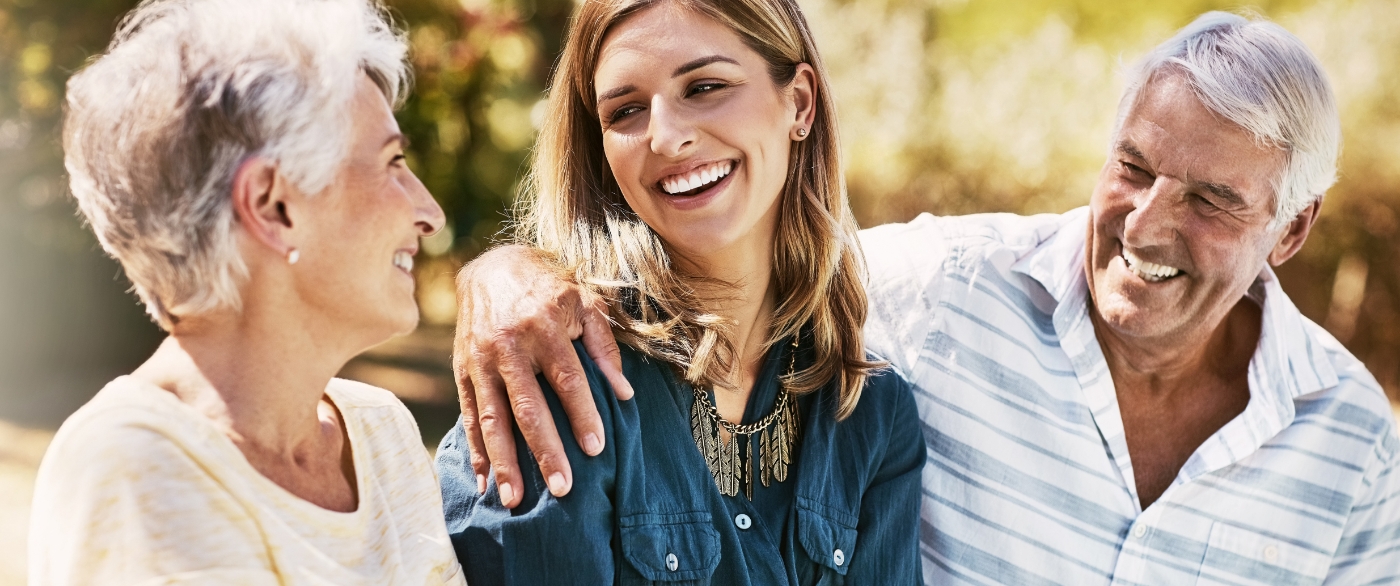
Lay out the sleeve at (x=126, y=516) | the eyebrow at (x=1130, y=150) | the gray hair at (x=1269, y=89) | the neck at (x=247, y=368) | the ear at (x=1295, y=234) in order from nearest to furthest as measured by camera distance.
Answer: the sleeve at (x=126, y=516), the neck at (x=247, y=368), the gray hair at (x=1269, y=89), the eyebrow at (x=1130, y=150), the ear at (x=1295, y=234)

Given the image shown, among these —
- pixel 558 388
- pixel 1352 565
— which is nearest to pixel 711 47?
pixel 558 388

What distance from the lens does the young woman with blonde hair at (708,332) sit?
176cm

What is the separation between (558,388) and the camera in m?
1.74

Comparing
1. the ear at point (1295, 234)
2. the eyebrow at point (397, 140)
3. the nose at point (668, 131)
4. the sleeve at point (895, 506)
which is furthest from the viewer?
the ear at point (1295, 234)

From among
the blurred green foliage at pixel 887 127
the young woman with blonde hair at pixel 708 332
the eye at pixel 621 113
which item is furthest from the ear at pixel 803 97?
the blurred green foliage at pixel 887 127

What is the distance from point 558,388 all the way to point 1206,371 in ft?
5.19

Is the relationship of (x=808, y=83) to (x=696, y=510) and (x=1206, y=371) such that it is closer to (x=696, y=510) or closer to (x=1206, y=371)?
(x=696, y=510)

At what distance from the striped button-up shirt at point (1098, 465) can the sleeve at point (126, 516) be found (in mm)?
1501

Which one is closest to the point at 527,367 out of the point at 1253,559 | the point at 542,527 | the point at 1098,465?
the point at 542,527

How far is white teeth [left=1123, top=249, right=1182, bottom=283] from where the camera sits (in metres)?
2.32

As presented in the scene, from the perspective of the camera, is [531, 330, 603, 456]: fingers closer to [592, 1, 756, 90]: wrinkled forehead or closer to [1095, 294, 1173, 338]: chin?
[592, 1, 756, 90]: wrinkled forehead

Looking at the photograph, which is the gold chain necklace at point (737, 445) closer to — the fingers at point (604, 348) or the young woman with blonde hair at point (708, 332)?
the young woman with blonde hair at point (708, 332)

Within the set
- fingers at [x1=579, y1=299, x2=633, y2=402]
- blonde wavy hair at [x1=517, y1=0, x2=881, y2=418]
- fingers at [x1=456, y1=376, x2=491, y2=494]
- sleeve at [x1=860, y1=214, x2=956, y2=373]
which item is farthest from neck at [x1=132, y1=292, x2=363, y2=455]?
sleeve at [x1=860, y1=214, x2=956, y2=373]

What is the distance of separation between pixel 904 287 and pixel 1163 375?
0.61m
